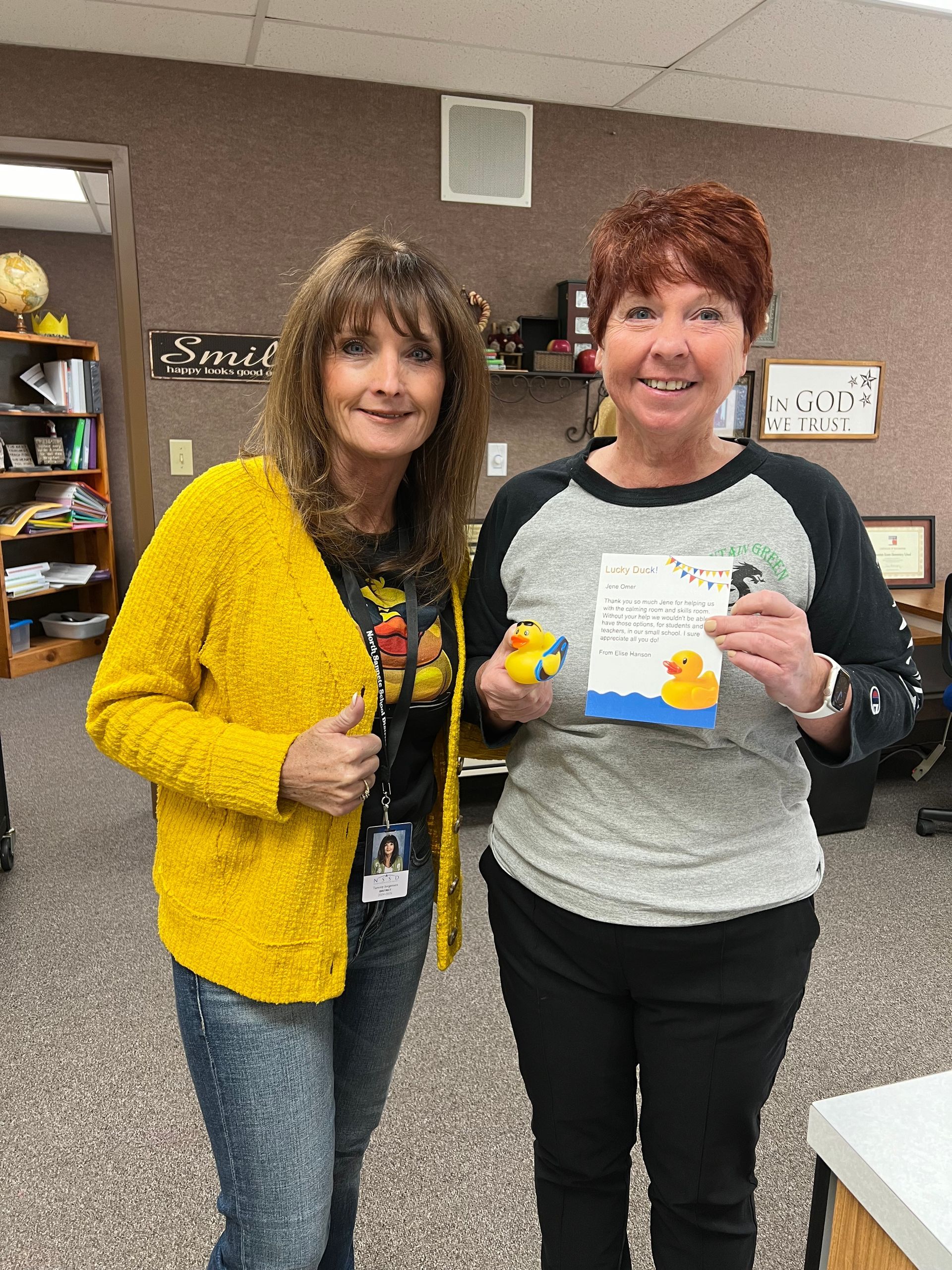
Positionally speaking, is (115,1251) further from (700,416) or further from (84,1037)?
(700,416)

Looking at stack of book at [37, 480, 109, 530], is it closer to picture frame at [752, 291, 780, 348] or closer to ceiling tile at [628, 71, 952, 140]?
ceiling tile at [628, 71, 952, 140]

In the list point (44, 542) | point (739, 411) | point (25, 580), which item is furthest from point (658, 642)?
point (44, 542)

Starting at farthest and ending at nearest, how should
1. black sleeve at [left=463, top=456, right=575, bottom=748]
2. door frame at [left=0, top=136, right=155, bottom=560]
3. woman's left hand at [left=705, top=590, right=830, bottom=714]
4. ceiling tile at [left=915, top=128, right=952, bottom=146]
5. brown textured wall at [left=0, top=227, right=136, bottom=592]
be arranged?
brown textured wall at [left=0, top=227, right=136, bottom=592]
ceiling tile at [left=915, top=128, right=952, bottom=146]
door frame at [left=0, top=136, right=155, bottom=560]
black sleeve at [left=463, top=456, right=575, bottom=748]
woman's left hand at [left=705, top=590, right=830, bottom=714]

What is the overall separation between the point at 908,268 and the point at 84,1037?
4257mm

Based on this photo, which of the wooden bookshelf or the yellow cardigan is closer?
the yellow cardigan

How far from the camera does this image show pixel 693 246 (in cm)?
97

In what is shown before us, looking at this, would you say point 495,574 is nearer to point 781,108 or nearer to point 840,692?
point 840,692

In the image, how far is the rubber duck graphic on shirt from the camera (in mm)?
1074

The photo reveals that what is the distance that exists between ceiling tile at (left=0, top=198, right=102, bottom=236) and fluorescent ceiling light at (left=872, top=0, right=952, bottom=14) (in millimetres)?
4568

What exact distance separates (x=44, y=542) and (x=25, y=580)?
0.69m

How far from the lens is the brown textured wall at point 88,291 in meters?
6.05

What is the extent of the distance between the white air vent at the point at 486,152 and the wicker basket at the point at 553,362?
59 centimetres

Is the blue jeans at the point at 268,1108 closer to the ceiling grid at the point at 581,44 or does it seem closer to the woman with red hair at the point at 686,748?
the woman with red hair at the point at 686,748

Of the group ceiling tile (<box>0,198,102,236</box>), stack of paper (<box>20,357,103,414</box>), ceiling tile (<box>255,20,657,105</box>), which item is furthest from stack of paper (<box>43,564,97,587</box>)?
ceiling tile (<box>255,20,657,105</box>)
